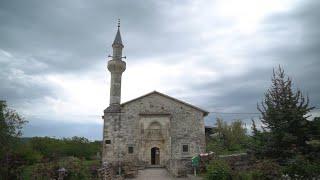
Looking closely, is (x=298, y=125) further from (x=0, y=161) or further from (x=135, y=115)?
(x=135, y=115)

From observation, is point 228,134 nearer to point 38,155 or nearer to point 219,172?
point 38,155

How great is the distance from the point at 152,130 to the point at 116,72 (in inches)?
237

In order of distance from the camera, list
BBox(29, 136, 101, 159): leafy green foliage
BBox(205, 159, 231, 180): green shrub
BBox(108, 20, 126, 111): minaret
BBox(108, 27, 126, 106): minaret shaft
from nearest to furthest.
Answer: BBox(205, 159, 231, 180): green shrub < BBox(108, 20, 126, 111): minaret < BBox(108, 27, 126, 106): minaret shaft < BBox(29, 136, 101, 159): leafy green foliage

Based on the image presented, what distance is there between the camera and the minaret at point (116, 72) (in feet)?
86.2

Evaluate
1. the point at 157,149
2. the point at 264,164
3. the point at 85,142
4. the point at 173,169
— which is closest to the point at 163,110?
the point at 157,149

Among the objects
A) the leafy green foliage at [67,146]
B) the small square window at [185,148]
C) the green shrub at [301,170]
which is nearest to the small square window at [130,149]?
the small square window at [185,148]

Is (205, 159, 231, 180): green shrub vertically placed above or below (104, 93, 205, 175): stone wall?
below

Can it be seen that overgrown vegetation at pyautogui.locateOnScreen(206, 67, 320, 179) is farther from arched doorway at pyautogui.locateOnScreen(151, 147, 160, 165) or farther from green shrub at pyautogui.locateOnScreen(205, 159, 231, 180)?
arched doorway at pyautogui.locateOnScreen(151, 147, 160, 165)

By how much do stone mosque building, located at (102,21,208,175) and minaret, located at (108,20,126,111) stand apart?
0.28 ft

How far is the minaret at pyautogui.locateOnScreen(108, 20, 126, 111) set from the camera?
26.3 meters

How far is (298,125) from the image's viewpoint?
1326 centimetres

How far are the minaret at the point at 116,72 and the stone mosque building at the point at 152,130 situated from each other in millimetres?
85

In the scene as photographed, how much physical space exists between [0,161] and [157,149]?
1606 cm

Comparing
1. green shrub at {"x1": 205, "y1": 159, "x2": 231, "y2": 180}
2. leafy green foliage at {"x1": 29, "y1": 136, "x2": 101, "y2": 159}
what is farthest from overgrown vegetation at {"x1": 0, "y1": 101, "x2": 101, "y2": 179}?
green shrub at {"x1": 205, "y1": 159, "x2": 231, "y2": 180}
